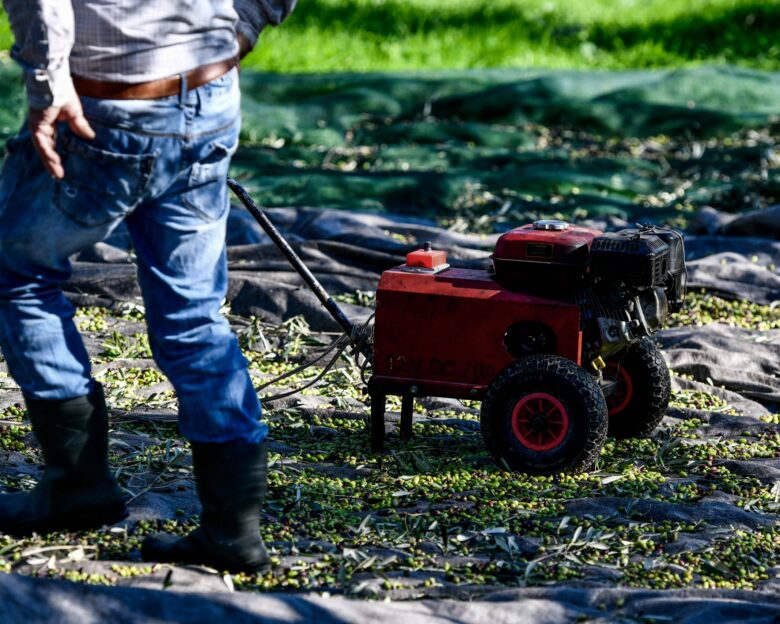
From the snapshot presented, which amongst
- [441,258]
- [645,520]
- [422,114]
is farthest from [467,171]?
[645,520]

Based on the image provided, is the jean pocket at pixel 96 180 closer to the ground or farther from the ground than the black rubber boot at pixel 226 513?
farther from the ground

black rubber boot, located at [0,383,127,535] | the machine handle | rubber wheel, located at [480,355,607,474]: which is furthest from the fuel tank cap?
black rubber boot, located at [0,383,127,535]

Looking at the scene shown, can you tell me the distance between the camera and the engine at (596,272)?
3641mm

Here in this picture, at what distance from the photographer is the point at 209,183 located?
8.97 feet

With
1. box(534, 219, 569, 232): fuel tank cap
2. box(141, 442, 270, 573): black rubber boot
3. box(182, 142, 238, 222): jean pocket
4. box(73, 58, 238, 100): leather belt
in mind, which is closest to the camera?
box(73, 58, 238, 100): leather belt

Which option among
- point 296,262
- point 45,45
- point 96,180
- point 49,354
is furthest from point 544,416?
point 45,45

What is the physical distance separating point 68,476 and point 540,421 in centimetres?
131

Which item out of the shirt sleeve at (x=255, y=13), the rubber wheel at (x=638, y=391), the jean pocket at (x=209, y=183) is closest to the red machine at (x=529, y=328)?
the rubber wheel at (x=638, y=391)

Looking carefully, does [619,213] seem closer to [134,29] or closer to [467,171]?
[467,171]

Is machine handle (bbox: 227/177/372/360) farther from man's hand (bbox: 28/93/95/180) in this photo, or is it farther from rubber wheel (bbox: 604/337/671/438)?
man's hand (bbox: 28/93/95/180)

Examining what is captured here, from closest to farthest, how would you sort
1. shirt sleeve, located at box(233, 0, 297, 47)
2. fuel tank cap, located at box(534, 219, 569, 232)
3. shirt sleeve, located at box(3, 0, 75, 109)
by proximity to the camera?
shirt sleeve, located at box(3, 0, 75, 109) → shirt sleeve, located at box(233, 0, 297, 47) → fuel tank cap, located at box(534, 219, 569, 232)

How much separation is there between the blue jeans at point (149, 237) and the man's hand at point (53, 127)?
0.03 meters

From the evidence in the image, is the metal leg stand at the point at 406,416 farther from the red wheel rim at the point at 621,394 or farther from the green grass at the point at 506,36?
the green grass at the point at 506,36

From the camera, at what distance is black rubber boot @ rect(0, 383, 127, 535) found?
9.54 ft
